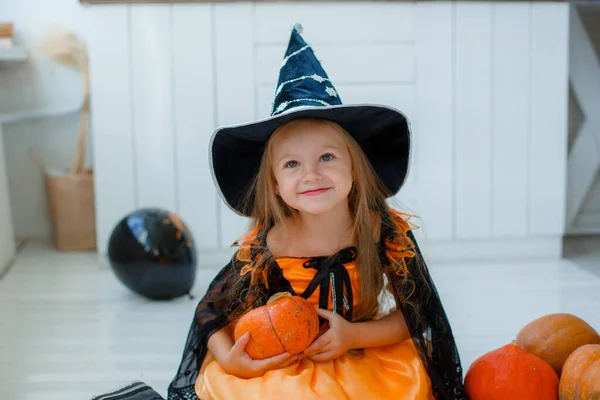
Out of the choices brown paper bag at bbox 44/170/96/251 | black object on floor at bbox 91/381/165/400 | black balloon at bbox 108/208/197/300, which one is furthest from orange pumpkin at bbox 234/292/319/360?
brown paper bag at bbox 44/170/96/251

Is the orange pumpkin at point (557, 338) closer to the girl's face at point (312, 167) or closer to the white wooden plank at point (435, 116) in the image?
the girl's face at point (312, 167)

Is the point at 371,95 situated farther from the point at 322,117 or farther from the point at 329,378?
the point at 329,378

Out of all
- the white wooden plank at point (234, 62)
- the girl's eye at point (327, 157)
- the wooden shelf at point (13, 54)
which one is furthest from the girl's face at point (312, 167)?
the wooden shelf at point (13, 54)

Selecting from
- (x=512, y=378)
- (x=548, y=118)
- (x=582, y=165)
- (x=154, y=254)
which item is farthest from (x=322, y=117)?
(x=582, y=165)

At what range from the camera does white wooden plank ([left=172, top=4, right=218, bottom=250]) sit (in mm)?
2646

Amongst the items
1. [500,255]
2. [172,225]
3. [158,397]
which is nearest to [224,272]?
[158,397]

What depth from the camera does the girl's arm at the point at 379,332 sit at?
51.2 inches

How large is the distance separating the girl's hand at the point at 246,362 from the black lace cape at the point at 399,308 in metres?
0.11

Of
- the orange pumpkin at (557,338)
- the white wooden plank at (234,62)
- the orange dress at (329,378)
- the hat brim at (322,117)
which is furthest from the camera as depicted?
the white wooden plank at (234,62)

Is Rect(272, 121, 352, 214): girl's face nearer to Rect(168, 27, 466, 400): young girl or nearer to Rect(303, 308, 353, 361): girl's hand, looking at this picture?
Rect(168, 27, 466, 400): young girl

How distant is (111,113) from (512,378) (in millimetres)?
1835

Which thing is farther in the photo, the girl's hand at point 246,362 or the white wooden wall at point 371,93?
the white wooden wall at point 371,93

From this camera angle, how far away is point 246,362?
125 centimetres

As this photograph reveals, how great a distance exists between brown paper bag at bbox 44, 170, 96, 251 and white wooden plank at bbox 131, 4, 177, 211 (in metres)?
0.37
